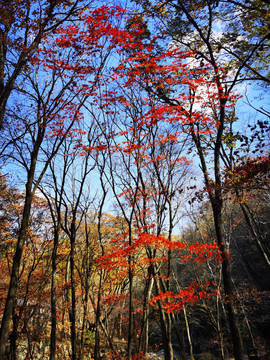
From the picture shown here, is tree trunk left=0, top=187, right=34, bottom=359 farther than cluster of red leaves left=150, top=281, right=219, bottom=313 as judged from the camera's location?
No

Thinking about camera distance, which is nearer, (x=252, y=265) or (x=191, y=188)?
(x=191, y=188)

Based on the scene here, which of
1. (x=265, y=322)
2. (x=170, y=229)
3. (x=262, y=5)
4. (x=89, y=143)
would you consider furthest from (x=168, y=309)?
(x=265, y=322)

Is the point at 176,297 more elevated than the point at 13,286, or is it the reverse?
the point at 13,286

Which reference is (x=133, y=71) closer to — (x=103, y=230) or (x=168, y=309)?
(x=168, y=309)

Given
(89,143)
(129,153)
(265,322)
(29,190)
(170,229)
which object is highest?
(89,143)

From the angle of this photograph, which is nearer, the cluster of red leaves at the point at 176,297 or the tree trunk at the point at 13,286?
the tree trunk at the point at 13,286

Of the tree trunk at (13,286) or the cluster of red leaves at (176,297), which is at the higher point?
the tree trunk at (13,286)

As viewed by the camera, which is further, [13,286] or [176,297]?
[176,297]

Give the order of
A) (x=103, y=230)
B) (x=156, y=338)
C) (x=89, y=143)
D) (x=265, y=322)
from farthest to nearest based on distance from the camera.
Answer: (x=156, y=338) → (x=265, y=322) → (x=103, y=230) → (x=89, y=143)

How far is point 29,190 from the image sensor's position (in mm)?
5926

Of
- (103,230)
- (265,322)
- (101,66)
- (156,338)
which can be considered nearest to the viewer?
(101,66)

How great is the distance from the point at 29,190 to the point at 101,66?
5.00m

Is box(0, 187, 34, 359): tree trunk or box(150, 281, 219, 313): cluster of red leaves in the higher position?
box(0, 187, 34, 359): tree trunk

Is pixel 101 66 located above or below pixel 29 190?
above
